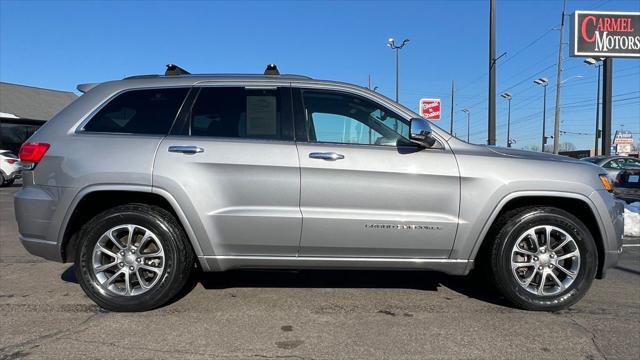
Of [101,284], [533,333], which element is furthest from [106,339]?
[533,333]

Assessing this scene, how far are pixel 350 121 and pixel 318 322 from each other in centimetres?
172

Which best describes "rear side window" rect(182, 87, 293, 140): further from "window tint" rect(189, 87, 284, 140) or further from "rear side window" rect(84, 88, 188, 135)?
"rear side window" rect(84, 88, 188, 135)

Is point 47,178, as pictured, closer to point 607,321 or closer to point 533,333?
point 533,333

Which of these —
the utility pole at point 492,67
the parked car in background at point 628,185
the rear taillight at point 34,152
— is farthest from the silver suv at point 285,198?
the utility pole at point 492,67

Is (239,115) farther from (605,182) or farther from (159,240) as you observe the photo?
(605,182)

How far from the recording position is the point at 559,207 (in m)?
4.26

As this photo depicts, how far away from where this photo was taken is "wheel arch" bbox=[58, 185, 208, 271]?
155 inches

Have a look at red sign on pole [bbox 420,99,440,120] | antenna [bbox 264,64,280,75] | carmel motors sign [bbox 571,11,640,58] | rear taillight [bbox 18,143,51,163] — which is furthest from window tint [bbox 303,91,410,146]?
carmel motors sign [bbox 571,11,640,58]

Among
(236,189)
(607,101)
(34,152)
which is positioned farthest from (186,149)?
Result: (607,101)

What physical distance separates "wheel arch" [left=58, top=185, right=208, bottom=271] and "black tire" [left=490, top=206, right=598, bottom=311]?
8.27ft

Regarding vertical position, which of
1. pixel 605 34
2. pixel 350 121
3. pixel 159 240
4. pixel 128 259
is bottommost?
pixel 128 259

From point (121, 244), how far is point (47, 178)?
819mm

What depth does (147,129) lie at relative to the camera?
162 inches

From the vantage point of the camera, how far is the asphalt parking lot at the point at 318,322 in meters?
3.32
